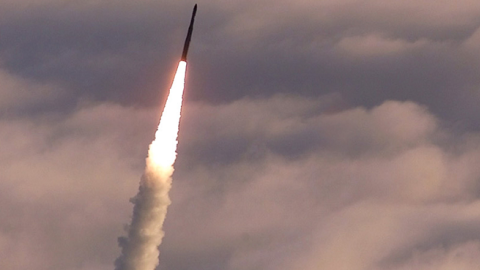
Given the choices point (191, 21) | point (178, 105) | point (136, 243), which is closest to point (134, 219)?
point (136, 243)

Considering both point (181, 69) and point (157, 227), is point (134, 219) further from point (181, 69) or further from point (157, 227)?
point (181, 69)

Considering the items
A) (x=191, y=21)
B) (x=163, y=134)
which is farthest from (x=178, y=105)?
(x=191, y=21)

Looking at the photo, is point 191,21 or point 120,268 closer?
point 191,21

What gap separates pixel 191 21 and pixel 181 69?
911 centimetres

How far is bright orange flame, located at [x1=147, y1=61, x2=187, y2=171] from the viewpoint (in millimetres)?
150250

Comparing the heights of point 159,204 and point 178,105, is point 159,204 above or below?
below

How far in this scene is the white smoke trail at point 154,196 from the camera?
150125 mm

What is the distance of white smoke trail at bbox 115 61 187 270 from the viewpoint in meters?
150

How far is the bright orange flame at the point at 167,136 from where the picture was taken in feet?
493

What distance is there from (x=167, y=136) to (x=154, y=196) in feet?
25.7

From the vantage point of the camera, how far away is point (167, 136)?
5940 inches

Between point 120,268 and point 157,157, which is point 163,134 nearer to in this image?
point 157,157

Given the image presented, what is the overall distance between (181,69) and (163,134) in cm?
914

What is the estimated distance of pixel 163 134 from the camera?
150625mm
